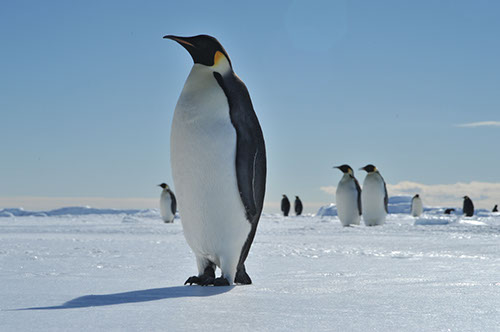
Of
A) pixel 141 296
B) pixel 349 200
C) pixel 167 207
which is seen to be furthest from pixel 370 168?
pixel 141 296

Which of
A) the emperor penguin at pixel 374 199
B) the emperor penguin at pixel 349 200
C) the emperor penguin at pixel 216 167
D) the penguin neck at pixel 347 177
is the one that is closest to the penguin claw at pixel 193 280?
the emperor penguin at pixel 216 167

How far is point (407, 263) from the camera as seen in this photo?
4.48 m

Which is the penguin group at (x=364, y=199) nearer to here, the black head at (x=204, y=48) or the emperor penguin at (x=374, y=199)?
the emperor penguin at (x=374, y=199)

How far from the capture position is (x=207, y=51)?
3498 millimetres

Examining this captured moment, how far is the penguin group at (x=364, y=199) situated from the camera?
14375 mm

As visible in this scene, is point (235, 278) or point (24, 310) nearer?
point (24, 310)

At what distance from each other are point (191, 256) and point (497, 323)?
11.3ft

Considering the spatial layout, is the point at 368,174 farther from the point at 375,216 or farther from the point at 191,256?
the point at 191,256

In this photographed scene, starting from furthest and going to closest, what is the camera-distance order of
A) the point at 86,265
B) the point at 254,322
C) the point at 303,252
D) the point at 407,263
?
the point at 303,252
the point at 407,263
the point at 86,265
the point at 254,322

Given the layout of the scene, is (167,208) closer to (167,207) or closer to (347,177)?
(167,207)

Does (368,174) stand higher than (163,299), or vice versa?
(368,174)

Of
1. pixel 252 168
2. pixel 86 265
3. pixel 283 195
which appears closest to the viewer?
pixel 252 168

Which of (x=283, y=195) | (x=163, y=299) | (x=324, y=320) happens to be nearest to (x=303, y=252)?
(x=163, y=299)

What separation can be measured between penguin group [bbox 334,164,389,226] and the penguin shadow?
1170 cm
